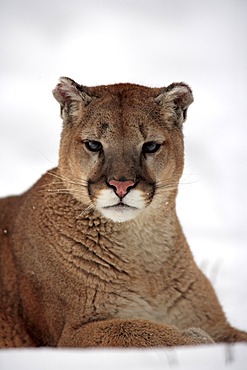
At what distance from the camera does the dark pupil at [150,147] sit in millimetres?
5836

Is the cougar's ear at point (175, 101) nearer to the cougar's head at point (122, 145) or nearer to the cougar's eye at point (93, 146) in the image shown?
the cougar's head at point (122, 145)

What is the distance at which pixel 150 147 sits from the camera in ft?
19.2

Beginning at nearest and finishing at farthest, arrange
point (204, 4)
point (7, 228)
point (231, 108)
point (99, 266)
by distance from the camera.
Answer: point (99, 266) → point (7, 228) → point (231, 108) → point (204, 4)

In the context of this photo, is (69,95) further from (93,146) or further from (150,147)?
(150,147)

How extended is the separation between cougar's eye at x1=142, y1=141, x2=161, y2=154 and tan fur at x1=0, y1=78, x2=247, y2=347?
0.13ft

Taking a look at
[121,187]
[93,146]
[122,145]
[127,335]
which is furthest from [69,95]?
[127,335]

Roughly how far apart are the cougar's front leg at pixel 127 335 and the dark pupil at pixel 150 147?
1296 millimetres

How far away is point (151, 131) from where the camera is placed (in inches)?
232

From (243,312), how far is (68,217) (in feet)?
6.71

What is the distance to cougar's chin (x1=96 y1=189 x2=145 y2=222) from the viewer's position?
5445 millimetres

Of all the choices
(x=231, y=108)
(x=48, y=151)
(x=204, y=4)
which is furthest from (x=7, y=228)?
(x=204, y=4)

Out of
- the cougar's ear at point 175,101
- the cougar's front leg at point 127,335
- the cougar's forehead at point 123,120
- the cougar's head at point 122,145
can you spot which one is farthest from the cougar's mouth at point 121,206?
the cougar's ear at point 175,101

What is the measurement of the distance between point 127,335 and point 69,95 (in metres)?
2.05

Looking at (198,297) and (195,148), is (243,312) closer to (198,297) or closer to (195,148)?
(198,297)
